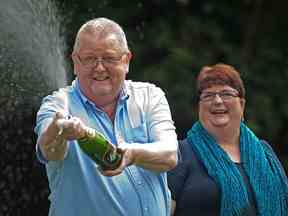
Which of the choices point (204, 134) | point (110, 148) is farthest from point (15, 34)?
point (110, 148)

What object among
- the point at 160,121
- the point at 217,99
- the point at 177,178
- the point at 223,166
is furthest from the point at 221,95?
the point at 160,121

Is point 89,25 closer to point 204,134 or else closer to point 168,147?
point 168,147

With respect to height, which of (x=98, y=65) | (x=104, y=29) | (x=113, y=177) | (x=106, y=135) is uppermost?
(x=104, y=29)

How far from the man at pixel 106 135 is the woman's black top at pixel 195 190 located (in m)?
0.82

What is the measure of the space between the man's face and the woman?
1062mm

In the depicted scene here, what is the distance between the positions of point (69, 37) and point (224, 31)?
437 centimetres

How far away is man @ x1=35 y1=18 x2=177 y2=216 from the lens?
139 inches

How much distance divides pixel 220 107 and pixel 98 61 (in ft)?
4.02

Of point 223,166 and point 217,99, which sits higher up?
point 217,99

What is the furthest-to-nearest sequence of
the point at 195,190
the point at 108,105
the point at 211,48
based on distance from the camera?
the point at 211,48, the point at 195,190, the point at 108,105

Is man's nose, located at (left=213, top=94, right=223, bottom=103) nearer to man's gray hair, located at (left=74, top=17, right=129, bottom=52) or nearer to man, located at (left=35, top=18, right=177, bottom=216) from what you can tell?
man, located at (left=35, top=18, right=177, bottom=216)

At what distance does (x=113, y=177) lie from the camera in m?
Answer: 3.54

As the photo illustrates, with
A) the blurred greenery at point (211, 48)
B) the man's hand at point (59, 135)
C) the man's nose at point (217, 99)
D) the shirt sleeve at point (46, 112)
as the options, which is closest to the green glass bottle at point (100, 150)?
the man's hand at point (59, 135)

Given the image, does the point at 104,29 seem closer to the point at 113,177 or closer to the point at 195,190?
the point at 113,177
